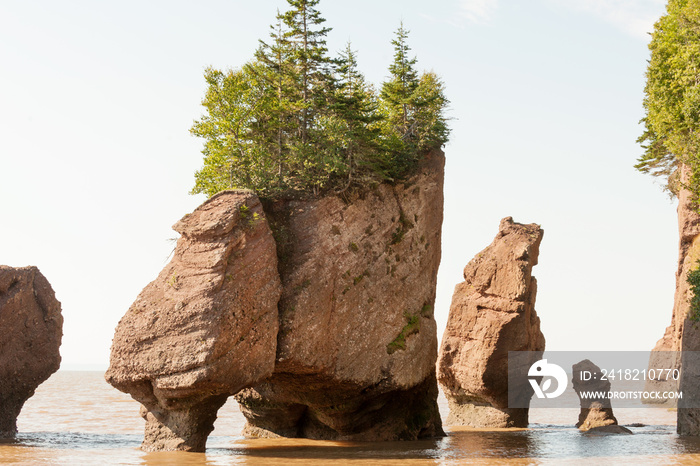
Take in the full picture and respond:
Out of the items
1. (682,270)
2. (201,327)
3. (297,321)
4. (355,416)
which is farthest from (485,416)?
(201,327)

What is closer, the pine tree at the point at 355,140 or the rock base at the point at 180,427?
the rock base at the point at 180,427

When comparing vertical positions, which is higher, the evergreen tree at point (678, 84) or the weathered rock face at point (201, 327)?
the evergreen tree at point (678, 84)

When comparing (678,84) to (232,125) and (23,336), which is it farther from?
(23,336)

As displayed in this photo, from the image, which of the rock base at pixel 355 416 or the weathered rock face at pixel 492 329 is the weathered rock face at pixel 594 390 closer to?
the weathered rock face at pixel 492 329

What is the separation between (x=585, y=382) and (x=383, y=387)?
13302 millimetres

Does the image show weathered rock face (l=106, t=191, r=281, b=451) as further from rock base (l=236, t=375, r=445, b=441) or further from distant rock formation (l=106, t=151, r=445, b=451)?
rock base (l=236, t=375, r=445, b=441)

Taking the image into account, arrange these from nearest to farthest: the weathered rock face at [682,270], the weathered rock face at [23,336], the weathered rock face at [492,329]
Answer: the weathered rock face at [23,336] → the weathered rock face at [682,270] → the weathered rock face at [492,329]

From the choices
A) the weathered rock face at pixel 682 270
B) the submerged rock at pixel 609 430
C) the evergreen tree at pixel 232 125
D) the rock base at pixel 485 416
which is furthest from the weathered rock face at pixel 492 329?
the evergreen tree at pixel 232 125

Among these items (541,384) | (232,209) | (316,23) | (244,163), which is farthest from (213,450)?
(541,384)

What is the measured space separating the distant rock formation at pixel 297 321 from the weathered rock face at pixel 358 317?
0.05 m

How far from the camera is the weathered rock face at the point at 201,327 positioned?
2511cm

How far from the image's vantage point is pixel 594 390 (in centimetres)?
3850

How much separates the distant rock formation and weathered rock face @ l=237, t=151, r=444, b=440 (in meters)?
0.05

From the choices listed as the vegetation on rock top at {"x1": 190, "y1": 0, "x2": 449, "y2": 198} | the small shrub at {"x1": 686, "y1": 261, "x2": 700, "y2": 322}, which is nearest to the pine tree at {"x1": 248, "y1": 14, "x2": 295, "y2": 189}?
the vegetation on rock top at {"x1": 190, "y1": 0, "x2": 449, "y2": 198}
